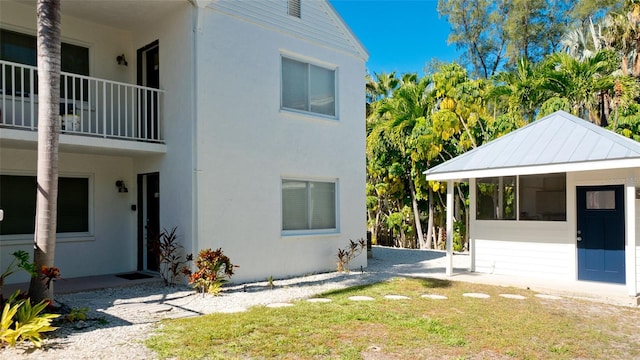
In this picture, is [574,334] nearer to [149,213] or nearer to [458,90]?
[149,213]

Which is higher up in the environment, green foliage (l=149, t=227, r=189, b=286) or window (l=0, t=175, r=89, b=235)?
window (l=0, t=175, r=89, b=235)

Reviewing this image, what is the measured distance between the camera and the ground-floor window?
1070 cm

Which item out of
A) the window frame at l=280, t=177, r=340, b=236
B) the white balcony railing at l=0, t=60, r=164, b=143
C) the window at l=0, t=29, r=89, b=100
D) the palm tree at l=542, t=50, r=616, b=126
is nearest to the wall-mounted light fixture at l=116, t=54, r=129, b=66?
the white balcony railing at l=0, t=60, r=164, b=143

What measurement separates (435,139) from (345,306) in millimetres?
10151

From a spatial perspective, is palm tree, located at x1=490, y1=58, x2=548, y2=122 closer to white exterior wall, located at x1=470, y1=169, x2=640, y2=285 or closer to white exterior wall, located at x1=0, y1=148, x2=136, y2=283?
white exterior wall, located at x1=470, y1=169, x2=640, y2=285

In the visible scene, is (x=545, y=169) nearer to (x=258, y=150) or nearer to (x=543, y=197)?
(x=543, y=197)

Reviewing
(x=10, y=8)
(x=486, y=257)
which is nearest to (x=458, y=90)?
(x=486, y=257)

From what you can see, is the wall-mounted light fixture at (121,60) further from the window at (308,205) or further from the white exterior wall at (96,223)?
the window at (308,205)

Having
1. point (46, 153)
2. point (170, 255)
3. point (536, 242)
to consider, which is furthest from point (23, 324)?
point (536, 242)

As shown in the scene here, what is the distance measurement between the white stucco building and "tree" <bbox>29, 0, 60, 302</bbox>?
204 centimetres

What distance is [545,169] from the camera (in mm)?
9625

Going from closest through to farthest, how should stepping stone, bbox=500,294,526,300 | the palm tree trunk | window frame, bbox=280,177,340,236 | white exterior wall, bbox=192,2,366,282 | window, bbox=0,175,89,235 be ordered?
1. stepping stone, bbox=500,294,526,300
2. window, bbox=0,175,89,235
3. white exterior wall, bbox=192,2,366,282
4. window frame, bbox=280,177,340,236
5. the palm tree trunk

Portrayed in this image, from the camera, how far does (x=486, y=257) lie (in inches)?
466

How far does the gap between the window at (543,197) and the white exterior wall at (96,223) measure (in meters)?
9.35
